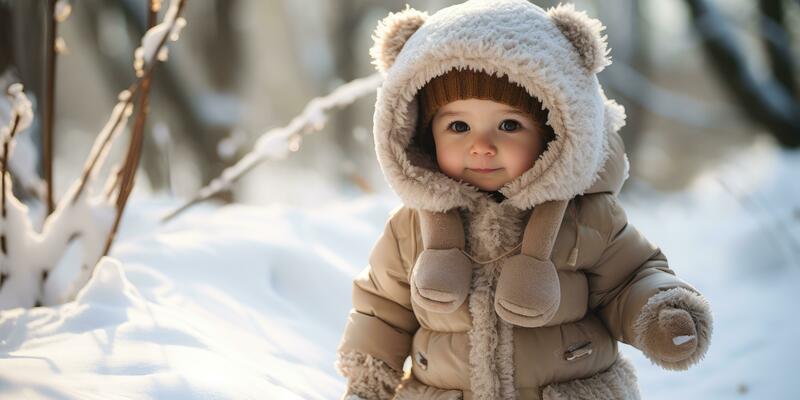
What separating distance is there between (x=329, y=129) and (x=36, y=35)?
4.37 m

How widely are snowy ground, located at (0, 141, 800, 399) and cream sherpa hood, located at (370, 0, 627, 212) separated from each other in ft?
1.42

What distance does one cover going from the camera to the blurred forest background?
12.1 ft

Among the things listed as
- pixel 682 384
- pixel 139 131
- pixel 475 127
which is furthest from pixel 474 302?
pixel 682 384

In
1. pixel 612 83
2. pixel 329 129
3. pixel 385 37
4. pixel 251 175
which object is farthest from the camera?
pixel 329 129

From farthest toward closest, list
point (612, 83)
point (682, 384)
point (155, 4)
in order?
point (612, 83) → point (682, 384) → point (155, 4)

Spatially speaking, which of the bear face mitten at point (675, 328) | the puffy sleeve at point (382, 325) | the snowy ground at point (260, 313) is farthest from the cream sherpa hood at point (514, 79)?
the snowy ground at point (260, 313)

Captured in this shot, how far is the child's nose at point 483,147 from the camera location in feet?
3.56

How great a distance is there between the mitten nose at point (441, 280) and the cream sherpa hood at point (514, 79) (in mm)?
86

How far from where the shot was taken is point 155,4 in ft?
4.65

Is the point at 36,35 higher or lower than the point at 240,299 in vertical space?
higher

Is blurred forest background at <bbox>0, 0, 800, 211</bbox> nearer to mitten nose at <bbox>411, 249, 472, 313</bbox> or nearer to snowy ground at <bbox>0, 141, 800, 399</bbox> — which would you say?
snowy ground at <bbox>0, 141, 800, 399</bbox>

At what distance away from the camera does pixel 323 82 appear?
5.93 meters

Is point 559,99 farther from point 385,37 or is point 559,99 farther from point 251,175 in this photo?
point 251,175

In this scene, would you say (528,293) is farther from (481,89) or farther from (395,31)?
(395,31)
